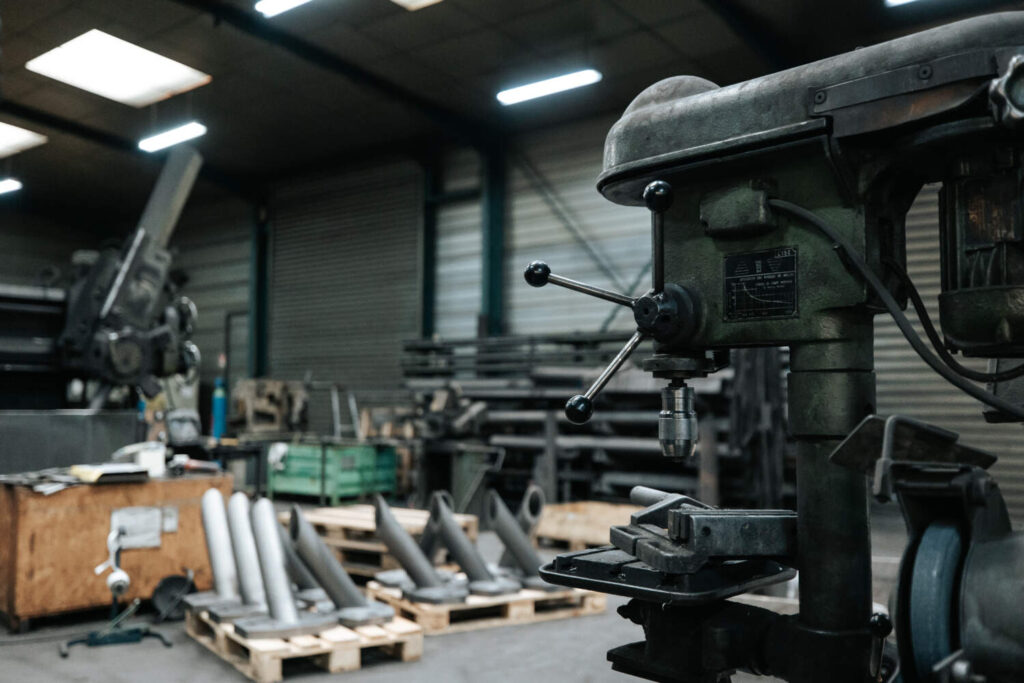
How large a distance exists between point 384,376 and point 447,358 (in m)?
2.50

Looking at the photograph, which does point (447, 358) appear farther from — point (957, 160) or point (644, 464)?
point (957, 160)

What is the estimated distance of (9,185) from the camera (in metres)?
13.7

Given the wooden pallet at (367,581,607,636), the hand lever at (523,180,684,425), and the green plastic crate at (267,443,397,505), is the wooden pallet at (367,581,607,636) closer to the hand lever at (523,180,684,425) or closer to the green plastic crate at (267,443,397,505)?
the hand lever at (523,180,684,425)

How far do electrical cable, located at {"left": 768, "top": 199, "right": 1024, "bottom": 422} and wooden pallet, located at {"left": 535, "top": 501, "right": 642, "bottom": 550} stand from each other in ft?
15.6

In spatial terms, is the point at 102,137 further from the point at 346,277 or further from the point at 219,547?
the point at 219,547

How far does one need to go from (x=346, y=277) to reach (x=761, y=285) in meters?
11.4

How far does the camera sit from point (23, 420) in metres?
5.10

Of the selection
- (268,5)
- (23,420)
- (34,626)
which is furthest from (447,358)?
(34,626)

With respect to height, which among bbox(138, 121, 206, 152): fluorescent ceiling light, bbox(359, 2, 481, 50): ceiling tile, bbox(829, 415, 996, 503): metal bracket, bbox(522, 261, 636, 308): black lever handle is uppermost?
bbox(359, 2, 481, 50): ceiling tile

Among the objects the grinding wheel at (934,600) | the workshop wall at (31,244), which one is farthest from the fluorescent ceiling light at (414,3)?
the workshop wall at (31,244)

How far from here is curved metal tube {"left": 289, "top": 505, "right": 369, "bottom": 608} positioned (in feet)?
12.9

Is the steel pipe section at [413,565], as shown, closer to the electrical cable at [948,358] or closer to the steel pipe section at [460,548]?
the steel pipe section at [460,548]

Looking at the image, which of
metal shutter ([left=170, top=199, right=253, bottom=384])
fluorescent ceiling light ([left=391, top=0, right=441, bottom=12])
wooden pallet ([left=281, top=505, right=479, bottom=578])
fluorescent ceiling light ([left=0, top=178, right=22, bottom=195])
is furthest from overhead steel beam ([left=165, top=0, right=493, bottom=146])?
fluorescent ceiling light ([left=0, top=178, right=22, bottom=195])

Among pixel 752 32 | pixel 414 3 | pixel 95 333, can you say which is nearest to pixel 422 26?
pixel 414 3
